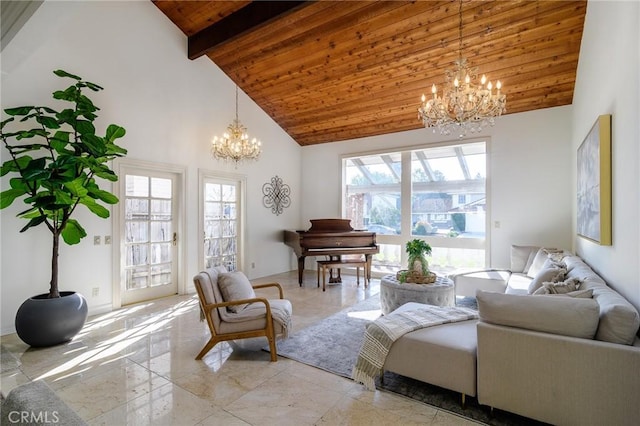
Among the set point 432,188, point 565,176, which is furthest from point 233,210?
point 565,176

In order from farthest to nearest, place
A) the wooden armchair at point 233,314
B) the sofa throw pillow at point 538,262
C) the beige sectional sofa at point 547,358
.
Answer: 1. the sofa throw pillow at point 538,262
2. the wooden armchair at point 233,314
3. the beige sectional sofa at point 547,358

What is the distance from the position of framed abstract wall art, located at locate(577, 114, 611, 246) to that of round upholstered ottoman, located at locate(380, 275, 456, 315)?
58.1 inches

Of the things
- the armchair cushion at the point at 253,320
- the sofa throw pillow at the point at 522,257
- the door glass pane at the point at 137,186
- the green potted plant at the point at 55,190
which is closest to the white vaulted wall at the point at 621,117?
the sofa throw pillow at the point at 522,257

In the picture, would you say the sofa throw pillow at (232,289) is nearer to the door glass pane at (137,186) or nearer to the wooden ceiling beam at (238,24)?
the door glass pane at (137,186)

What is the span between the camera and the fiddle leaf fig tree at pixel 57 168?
9.93 feet

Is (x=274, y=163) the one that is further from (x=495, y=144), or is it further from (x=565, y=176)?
(x=565, y=176)

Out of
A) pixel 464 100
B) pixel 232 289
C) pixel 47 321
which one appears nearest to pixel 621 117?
pixel 464 100

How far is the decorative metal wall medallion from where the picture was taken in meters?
6.68

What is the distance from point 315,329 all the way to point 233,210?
3.37 metres

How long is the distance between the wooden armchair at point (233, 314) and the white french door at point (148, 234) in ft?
7.54

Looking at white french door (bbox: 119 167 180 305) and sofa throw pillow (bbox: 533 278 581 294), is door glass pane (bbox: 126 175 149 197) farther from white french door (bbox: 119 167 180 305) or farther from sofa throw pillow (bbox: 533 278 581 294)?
sofa throw pillow (bbox: 533 278 581 294)

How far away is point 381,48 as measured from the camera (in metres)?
4.57

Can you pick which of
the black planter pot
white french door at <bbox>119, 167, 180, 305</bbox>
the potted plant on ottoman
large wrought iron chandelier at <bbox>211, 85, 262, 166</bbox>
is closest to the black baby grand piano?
large wrought iron chandelier at <bbox>211, 85, 262, 166</bbox>

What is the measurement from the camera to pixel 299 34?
4.70 m
